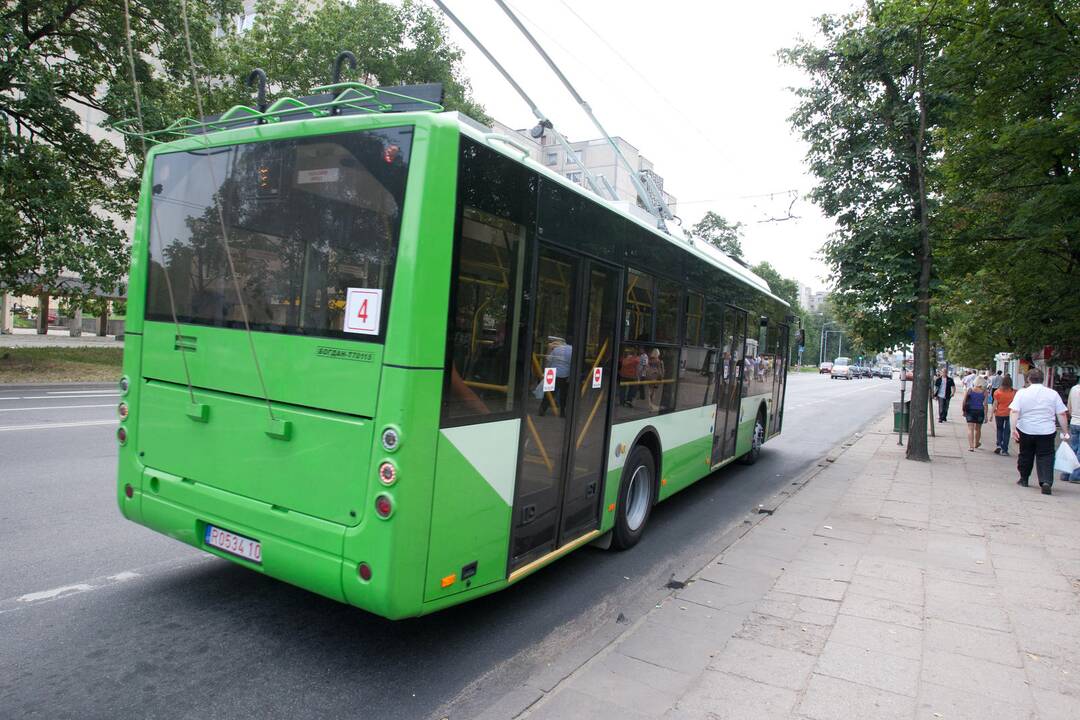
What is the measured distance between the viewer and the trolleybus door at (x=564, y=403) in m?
4.20

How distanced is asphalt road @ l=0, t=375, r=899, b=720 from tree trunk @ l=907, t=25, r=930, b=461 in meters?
8.66

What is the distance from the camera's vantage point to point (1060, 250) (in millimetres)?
12531

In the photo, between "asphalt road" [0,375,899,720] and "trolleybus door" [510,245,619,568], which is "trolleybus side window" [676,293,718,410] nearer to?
"asphalt road" [0,375,899,720]

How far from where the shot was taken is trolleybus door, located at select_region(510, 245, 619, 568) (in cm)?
420

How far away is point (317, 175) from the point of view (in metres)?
3.61

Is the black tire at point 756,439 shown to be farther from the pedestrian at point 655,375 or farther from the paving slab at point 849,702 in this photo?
the paving slab at point 849,702

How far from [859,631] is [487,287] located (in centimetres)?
346

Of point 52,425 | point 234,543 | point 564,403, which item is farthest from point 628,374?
point 52,425

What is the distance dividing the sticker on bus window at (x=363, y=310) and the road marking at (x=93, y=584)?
274 centimetres

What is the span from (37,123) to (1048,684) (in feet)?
78.6

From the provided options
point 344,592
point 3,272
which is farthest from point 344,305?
point 3,272

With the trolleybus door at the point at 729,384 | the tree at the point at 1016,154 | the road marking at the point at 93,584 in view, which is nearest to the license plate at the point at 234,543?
the road marking at the point at 93,584

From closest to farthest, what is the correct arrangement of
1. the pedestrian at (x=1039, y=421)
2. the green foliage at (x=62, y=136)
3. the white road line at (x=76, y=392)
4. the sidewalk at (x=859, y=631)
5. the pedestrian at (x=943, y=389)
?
the sidewalk at (x=859, y=631) → the pedestrian at (x=1039, y=421) → the white road line at (x=76, y=392) → the green foliage at (x=62, y=136) → the pedestrian at (x=943, y=389)

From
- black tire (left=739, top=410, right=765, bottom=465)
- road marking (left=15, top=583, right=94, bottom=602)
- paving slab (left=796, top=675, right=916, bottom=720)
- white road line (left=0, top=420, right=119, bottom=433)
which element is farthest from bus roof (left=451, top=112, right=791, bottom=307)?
white road line (left=0, top=420, right=119, bottom=433)
